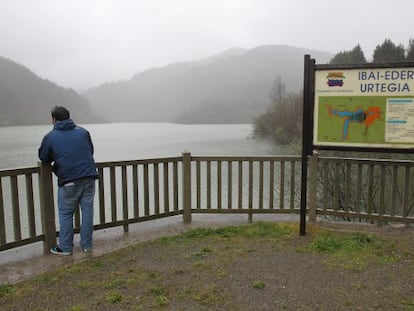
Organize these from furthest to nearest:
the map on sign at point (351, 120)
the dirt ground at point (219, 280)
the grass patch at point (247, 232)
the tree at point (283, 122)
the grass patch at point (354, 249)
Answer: the tree at point (283, 122), the grass patch at point (247, 232), the map on sign at point (351, 120), the grass patch at point (354, 249), the dirt ground at point (219, 280)

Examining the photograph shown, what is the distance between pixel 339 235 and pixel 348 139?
121 cm

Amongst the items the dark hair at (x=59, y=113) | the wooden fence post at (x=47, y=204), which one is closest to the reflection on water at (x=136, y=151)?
the wooden fence post at (x=47, y=204)

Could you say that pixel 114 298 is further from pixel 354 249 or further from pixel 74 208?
pixel 354 249

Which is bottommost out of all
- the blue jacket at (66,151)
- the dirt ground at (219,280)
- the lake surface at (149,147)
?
the lake surface at (149,147)

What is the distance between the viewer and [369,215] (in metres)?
5.27

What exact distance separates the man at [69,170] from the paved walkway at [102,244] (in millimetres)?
185

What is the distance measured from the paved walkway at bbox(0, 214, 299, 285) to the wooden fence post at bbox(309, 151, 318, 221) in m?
0.31

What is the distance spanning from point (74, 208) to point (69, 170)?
1.62 ft

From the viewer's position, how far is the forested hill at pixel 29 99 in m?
124

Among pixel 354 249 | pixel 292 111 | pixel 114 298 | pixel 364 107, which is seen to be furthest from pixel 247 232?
pixel 292 111

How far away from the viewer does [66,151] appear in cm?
415

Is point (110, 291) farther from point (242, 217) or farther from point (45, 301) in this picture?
point (242, 217)

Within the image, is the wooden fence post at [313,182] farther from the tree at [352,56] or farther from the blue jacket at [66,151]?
the tree at [352,56]

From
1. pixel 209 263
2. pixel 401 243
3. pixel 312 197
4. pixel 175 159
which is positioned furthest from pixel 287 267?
pixel 175 159
